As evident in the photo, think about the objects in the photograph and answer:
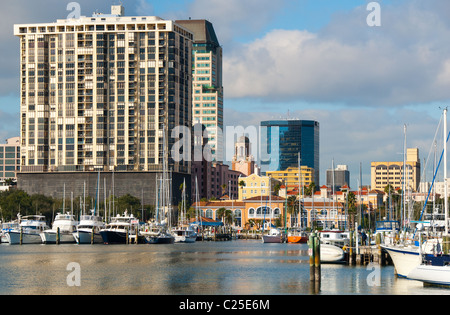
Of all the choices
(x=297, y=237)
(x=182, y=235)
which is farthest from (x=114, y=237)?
(x=297, y=237)

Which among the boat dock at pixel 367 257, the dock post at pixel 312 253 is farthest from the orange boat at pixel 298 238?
the dock post at pixel 312 253

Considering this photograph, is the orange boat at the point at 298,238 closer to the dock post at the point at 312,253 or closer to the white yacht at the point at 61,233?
the white yacht at the point at 61,233

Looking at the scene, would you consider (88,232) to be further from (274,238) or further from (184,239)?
(274,238)

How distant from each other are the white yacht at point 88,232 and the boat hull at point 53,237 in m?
2.48

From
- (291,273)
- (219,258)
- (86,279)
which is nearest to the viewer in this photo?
(86,279)

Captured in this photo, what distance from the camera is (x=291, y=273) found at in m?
80.5

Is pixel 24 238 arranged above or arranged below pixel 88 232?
below

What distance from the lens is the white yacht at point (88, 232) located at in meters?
151

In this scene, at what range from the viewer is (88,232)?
15212 centimetres

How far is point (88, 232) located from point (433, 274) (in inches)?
4021
